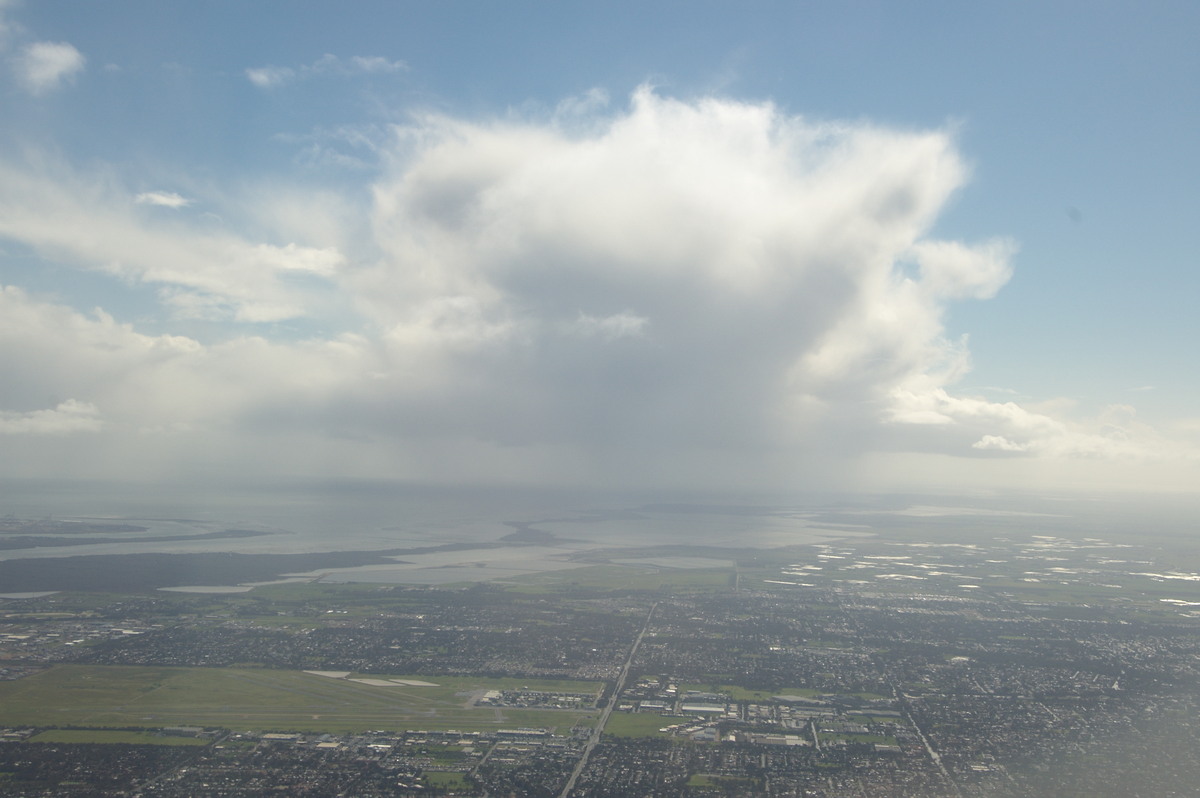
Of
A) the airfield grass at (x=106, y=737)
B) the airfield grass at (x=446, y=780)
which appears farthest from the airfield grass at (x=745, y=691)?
the airfield grass at (x=106, y=737)

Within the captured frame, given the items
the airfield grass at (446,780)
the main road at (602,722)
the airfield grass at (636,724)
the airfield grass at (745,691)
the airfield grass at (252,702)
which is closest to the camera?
the airfield grass at (446,780)

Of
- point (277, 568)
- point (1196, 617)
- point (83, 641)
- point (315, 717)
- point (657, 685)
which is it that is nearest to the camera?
point (315, 717)

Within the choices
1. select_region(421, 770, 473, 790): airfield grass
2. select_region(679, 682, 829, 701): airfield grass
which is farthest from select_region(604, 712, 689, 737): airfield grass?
select_region(421, 770, 473, 790): airfield grass

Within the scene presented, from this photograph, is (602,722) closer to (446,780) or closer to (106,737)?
(446,780)

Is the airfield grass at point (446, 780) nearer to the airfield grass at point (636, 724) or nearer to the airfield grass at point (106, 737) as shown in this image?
the airfield grass at point (636, 724)

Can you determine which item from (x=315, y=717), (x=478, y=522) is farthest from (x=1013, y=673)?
(x=478, y=522)

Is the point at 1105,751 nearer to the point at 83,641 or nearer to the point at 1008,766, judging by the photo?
the point at 1008,766
